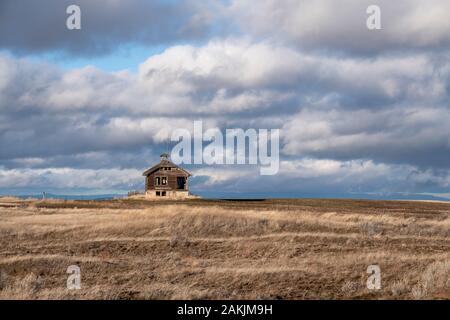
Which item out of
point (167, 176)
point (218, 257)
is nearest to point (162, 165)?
point (167, 176)

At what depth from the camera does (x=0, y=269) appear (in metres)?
21.0

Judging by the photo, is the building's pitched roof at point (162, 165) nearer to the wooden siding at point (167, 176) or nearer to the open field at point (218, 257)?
the wooden siding at point (167, 176)

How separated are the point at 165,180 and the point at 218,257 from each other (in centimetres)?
6253

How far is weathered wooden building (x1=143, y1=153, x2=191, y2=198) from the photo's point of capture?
86625mm

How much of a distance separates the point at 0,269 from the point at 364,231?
2138 centimetres

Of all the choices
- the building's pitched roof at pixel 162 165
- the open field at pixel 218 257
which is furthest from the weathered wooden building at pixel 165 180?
→ the open field at pixel 218 257

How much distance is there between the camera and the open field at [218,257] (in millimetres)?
17859

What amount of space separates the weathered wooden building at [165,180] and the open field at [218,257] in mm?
47386

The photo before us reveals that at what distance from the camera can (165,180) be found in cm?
8706

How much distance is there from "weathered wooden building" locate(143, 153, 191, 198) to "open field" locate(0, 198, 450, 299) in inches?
1866
